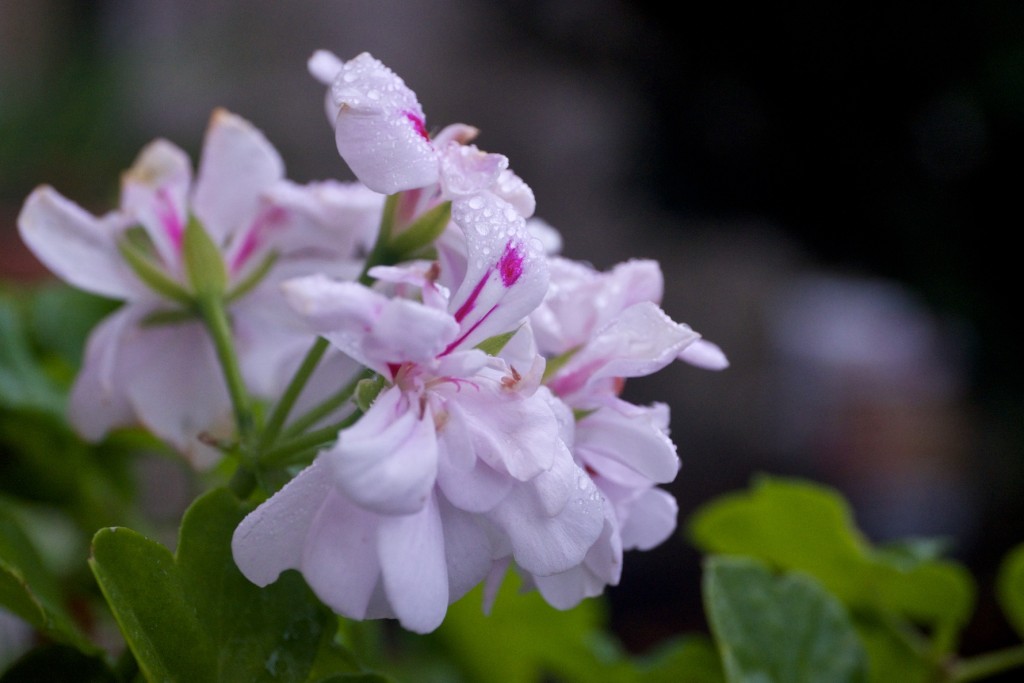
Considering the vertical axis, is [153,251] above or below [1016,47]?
below

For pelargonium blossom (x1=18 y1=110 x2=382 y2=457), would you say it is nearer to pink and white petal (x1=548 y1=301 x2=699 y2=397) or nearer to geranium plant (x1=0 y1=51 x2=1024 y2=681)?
geranium plant (x1=0 y1=51 x2=1024 y2=681)

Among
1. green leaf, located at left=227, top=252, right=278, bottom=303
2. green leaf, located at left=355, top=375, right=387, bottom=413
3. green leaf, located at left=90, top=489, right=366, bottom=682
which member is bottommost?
green leaf, located at left=90, top=489, right=366, bottom=682

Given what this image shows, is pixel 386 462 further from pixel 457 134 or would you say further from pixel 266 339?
pixel 266 339

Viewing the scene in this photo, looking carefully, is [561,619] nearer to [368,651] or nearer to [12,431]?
[368,651]

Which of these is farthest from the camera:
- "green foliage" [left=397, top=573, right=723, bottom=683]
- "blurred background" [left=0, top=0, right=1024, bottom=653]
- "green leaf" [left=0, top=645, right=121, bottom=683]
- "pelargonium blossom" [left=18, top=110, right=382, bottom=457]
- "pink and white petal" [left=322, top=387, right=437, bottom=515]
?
"blurred background" [left=0, top=0, right=1024, bottom=653]

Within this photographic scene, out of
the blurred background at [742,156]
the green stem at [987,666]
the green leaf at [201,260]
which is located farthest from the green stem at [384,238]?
the blurred background at [742,156]

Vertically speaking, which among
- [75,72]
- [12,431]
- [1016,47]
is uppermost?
[1016,47]

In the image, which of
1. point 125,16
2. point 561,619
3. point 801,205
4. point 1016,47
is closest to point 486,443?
point 561,619

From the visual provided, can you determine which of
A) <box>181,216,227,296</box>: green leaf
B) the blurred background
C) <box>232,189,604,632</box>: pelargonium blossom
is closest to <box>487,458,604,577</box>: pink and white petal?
<box>232,189,604,632</box>: pelargonium blossom
